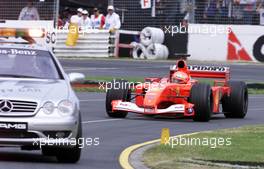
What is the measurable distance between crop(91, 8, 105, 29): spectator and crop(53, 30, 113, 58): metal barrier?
446 millimetres

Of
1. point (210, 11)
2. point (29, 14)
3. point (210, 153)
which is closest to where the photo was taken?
point (210, 153)

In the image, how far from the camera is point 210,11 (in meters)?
36.7

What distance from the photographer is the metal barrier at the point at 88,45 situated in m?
38.1

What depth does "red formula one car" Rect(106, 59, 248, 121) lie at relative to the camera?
57.8ft

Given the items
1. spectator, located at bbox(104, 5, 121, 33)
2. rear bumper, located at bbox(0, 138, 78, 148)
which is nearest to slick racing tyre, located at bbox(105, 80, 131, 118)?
rear bumper, located at bbox(0, 138, 78, 148)

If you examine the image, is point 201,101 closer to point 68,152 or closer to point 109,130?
point 109,130

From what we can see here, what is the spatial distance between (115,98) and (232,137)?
4061mm

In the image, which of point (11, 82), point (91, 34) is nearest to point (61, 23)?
point (91, 34)

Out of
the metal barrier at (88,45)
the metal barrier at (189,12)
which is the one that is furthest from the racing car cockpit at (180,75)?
the metal barrier at (88,45)

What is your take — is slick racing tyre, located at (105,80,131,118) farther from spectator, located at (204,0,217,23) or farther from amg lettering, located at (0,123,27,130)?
spectator, located at (204,0,217,23)

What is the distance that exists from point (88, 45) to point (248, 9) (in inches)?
258

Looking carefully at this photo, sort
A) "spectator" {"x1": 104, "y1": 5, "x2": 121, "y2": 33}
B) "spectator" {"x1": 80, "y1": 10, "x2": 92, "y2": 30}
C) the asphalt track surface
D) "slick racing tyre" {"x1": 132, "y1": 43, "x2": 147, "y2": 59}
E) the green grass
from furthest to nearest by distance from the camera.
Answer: "spectator" {"x1": 80, "y1": 10, "x2": 92, "y2": 30}
"slick racing tyre" {"x1": 132, "y1": 43, "x2": 147, "y2": 59}
"spectator" {"x1": 104, "y1": 5, "x2": 121, "y2": 33}
the green grass
the asphalt track surface

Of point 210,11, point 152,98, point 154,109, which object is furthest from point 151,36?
point 154,109

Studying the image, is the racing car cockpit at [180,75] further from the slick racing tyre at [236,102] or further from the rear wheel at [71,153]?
the rear wheel at [71,153]
